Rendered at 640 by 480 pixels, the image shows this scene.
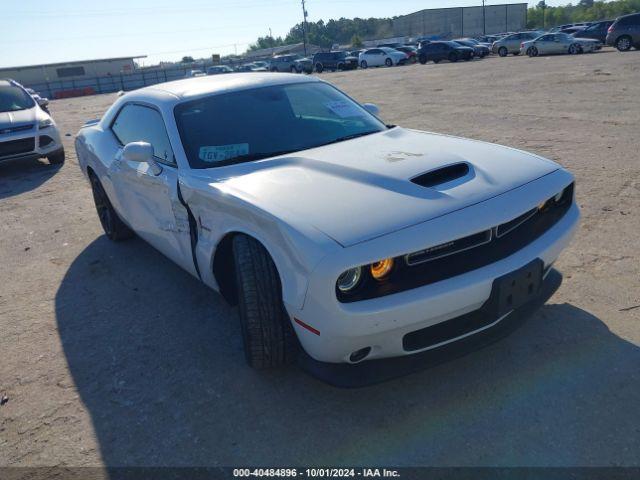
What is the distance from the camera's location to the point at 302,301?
7.16 ft

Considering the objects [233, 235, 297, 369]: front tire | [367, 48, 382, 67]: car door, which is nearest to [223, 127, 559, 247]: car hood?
[233, 235, 297, 369]: front tire

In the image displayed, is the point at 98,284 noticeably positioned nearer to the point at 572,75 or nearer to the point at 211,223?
the point at 211,223

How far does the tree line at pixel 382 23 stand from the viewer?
99.7 meters

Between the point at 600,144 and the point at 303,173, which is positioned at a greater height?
the point at 303,173

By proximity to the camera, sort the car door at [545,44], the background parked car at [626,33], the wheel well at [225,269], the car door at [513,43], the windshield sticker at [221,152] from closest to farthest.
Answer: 1. the wheel well at [225,269]
2. the windshield sticker at [221,152]
3. the background parked car at [626,33]
4. the car door at [545,44]
5. the car door at [513,43]

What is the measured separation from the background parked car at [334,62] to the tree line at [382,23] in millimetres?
56216

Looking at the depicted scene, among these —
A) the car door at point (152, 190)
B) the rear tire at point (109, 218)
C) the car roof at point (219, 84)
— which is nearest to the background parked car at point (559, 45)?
the car roof at point (219, 84)

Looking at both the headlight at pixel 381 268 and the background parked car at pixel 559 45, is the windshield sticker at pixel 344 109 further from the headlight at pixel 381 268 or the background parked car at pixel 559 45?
the background parked car at pixel 559 45

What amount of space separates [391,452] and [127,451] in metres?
1.20

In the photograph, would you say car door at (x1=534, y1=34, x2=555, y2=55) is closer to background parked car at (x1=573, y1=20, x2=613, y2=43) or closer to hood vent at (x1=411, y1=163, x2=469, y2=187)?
background parked car at (x1=573, y1=20, x2=613, y2=43)

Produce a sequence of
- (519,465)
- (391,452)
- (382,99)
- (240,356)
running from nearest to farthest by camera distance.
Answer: (519,465) < (391,452) < (240,356) < (382,99)

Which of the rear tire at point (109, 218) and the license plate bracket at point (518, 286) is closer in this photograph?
the license plate bracket at point (518, 286)

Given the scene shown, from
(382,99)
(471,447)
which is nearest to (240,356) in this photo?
(471,447)

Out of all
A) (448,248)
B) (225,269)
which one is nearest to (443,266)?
(448,248)
